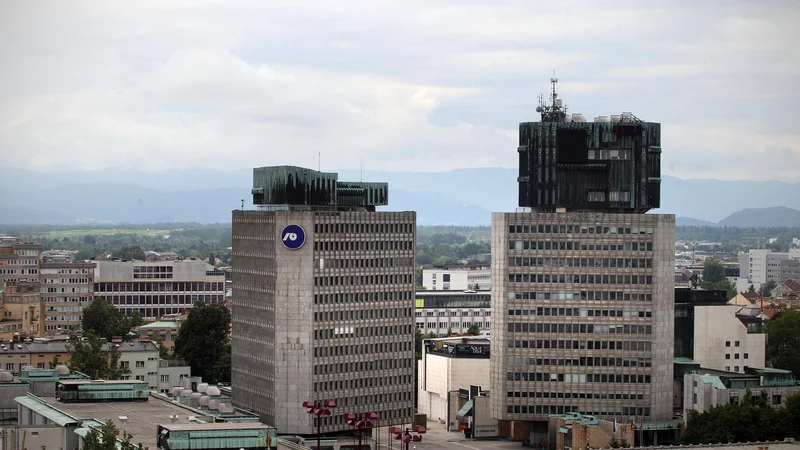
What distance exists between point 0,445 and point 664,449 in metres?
71.9

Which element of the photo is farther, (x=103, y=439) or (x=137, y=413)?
(x=137, y=413)

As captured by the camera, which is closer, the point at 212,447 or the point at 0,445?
the point at 212,447

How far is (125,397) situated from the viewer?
195 meters

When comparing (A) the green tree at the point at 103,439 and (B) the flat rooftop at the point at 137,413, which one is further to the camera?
(B) the flat rooftop at the point at 137,413

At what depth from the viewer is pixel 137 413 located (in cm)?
18475

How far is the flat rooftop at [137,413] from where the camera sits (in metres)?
170

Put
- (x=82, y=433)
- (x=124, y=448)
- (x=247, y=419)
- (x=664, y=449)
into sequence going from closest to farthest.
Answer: (x=124, y=448) < (x=82, y=433) < (x=664, y=449) < (x=247, y=419)

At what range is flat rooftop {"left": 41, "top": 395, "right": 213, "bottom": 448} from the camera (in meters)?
170

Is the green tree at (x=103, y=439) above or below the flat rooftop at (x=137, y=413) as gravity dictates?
above

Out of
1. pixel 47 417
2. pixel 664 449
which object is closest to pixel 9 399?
pixel 47 417

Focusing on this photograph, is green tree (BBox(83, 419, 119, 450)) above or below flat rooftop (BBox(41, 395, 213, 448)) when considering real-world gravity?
above

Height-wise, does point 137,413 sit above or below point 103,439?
below

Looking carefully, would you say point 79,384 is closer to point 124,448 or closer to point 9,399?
point 9,399

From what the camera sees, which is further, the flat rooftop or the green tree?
the flat rooftop
